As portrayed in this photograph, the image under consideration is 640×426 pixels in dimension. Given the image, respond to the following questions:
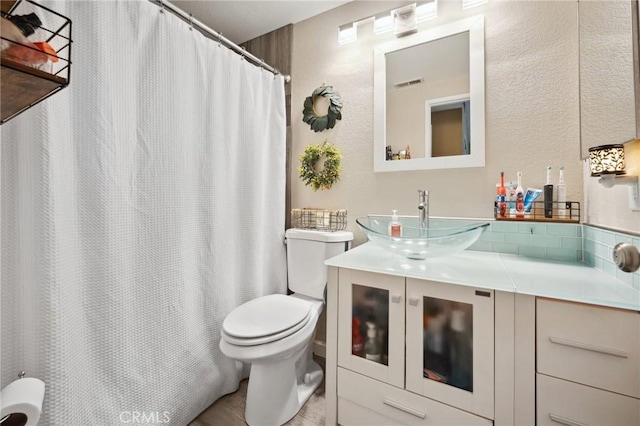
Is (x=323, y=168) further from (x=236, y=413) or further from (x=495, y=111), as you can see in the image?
(x=236, y=413)

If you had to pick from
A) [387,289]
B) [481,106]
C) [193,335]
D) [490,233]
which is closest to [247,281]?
[193,335]

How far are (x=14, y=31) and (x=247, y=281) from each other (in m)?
1.33

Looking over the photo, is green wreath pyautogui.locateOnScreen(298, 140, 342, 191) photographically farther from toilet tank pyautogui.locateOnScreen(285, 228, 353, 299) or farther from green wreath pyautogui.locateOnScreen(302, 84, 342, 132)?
toilet tank pyautogui.locateOnScreen(285, 228, 353, 299)

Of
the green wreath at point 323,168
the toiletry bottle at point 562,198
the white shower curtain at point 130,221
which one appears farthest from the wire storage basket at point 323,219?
the toiletry bottle at point 562,198

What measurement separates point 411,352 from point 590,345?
510mm

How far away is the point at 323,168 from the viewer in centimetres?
183

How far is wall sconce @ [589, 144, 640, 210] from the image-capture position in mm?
845

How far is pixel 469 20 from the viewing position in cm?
141

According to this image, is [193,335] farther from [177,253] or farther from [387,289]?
[387,289]

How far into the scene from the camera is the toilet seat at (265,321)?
1149 millimetres

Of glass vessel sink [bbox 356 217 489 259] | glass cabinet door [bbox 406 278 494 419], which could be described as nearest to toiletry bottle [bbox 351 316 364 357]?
glass cabinet door [bbox 406 278 494 419]

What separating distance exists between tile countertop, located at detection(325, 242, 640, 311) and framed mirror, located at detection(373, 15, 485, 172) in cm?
53

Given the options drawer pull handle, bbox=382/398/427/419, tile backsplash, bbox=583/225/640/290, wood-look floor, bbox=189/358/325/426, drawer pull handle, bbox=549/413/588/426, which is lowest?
wood-look floor, bbox=189/358/325/426

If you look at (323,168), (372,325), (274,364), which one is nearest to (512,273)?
(372,325)
